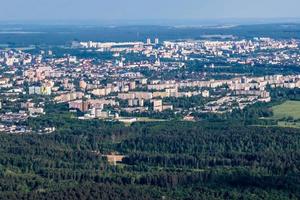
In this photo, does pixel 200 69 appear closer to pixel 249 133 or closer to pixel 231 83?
pixel 231 83

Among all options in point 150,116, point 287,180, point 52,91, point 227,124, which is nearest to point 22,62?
point 52,91

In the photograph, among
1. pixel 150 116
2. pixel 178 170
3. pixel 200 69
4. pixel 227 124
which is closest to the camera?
pixel 178 170

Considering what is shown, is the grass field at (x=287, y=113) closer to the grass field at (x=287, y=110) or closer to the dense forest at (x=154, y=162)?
the grass field at (x=287, y=110)

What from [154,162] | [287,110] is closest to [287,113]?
[287,110]

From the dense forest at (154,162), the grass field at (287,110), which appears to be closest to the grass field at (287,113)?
the grass field at (287,110)

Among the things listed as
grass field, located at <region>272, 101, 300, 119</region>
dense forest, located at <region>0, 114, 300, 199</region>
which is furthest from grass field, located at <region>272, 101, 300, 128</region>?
dense forest, located at <region>0, 114, 300, 199</region>
